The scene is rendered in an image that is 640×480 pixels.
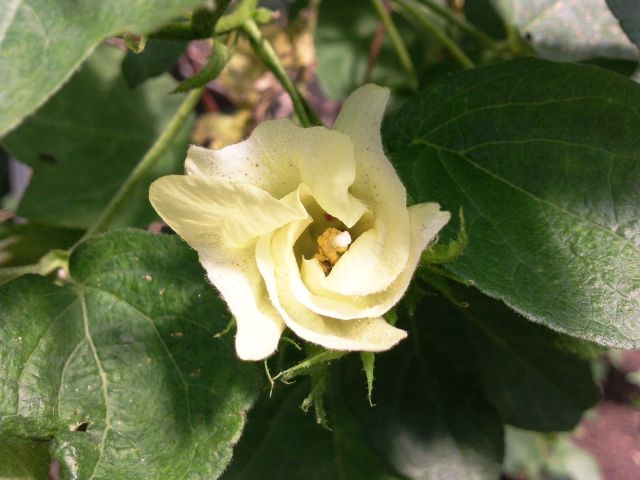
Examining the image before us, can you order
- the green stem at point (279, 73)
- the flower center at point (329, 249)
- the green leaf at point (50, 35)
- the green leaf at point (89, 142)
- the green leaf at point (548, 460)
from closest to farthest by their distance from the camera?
the green leaf at point (50, 35) < the flower center at point (329, 249) < the green stem at point (279, 73) < the green leaf at point (89, 142) < the green leaf at point (548, 460)

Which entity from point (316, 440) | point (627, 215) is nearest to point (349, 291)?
point (627, 215)

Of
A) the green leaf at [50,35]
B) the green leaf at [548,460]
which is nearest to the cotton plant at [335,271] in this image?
the green leaf at [50,35]

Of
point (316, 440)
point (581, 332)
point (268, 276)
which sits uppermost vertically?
point (268, 276)

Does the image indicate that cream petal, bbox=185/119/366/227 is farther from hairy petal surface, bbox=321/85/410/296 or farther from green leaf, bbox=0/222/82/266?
green leaf, bbox=0/222/82/266

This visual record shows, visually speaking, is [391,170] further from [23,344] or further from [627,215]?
[23,344]

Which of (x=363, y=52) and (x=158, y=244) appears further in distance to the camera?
(x=363, y=52)

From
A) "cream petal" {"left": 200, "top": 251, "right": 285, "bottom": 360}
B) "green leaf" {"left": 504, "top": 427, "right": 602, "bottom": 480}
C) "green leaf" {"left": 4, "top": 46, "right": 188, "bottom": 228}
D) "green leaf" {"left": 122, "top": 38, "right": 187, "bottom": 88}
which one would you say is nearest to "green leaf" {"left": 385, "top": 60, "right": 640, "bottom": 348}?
"cream petal" {"left": 200, "top": 251, "right": 285, "bottom": 360}

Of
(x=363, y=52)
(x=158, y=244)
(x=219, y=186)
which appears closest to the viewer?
(x=219, y=186)

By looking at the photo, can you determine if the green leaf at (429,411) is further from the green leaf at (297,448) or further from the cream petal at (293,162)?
the cream petal at (293,162)
